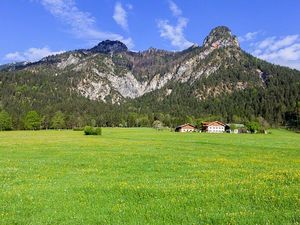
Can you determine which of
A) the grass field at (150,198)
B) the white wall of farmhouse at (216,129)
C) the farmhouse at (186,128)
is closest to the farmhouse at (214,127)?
the white wall of farmhouse at (216,129)

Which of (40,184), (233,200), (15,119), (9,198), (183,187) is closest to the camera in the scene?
(233,200)

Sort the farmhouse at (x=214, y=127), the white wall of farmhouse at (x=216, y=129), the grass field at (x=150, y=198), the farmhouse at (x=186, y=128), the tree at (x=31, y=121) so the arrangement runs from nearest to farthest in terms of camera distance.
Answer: the grass field at (x=150, y=198), the tree at (x=31, y=121), the white wall of farmhouse at (x=216, y=129), the farmhouse at (x=214, y=127), the farmhouse at (x=186, y=128)

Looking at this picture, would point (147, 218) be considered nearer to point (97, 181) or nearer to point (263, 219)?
point (263, 219)

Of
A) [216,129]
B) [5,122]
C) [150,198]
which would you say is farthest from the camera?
[216,129]

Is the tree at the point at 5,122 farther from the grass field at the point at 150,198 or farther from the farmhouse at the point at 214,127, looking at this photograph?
the grass field at the point at 150,198

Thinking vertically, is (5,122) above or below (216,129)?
above

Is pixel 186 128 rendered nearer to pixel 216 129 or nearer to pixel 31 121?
pixel 216 129

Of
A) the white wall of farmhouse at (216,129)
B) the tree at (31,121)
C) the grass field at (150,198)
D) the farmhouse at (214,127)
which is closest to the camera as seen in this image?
the grass field at (150,198)

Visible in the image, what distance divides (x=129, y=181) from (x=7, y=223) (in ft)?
29.9

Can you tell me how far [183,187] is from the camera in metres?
19.6

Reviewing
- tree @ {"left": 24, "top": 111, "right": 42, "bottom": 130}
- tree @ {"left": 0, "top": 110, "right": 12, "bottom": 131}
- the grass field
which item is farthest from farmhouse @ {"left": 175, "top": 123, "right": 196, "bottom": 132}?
the grass field

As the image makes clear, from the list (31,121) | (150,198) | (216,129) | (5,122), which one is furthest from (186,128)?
(150,198)

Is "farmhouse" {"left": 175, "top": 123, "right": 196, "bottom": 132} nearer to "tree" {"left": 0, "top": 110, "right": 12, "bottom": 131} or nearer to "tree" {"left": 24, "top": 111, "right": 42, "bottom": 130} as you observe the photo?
"tree" {"left": 24, "top": 111, "right": 42, "bottom": 130}

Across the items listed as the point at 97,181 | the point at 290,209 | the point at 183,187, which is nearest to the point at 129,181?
the point at 97,181
